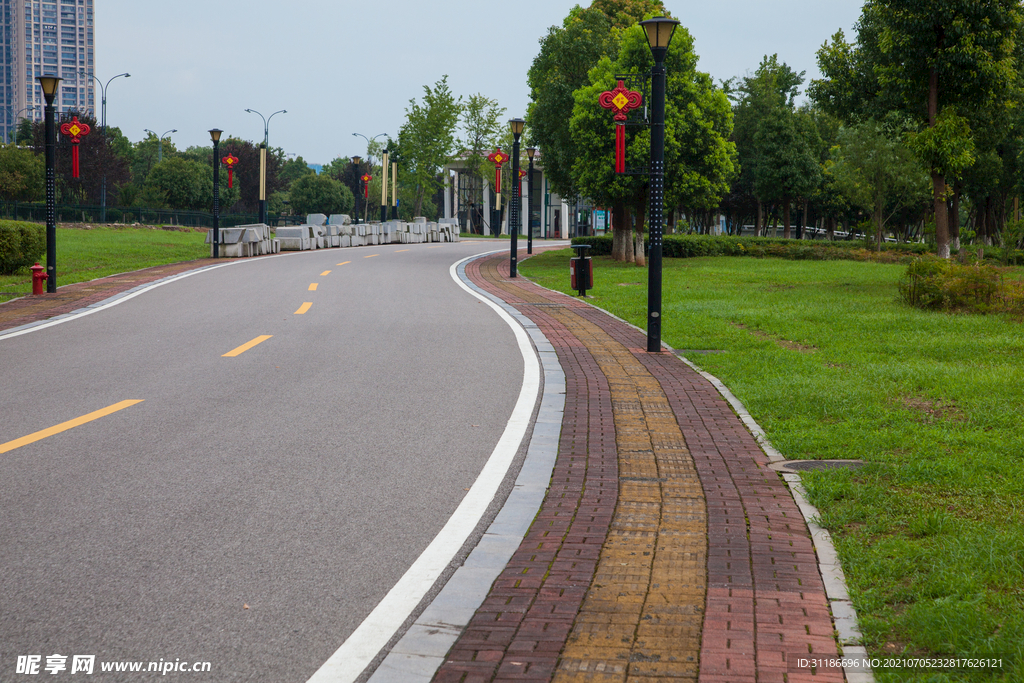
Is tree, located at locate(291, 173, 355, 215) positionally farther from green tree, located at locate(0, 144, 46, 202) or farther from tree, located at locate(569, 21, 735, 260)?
tree, located at locate(569, 21, 735, 260)

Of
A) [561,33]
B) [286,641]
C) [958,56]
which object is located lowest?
[286,641]

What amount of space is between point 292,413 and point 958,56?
20.4 metres

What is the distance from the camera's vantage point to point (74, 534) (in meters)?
4.97

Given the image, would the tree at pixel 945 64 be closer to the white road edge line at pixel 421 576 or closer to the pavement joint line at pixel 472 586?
the white road edge line at pixel 421 576

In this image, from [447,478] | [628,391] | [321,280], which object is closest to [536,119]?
[321,280]

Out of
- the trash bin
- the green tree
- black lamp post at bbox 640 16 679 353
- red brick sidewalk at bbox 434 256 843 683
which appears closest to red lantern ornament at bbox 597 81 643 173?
the trash bin

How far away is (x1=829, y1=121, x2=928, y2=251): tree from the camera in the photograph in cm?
5059

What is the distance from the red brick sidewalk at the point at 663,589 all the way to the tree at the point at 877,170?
45.3 m

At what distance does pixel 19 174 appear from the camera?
2296 inches

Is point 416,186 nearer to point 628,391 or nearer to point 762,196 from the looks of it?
point 762,196

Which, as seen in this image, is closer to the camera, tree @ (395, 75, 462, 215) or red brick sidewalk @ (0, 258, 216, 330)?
red brick sidewalk @ (0, 258, 216, 330)

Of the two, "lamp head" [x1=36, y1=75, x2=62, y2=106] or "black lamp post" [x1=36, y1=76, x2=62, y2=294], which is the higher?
"lamp head" [x1=36, y1=75, x2=62, y2=106]

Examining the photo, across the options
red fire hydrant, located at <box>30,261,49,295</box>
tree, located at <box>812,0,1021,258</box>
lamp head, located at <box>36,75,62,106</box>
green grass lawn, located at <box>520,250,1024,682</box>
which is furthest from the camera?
→ tree, located at <box>812,0,1021,258</box>

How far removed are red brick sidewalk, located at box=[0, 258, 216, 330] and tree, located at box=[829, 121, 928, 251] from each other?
38140 millimetres
